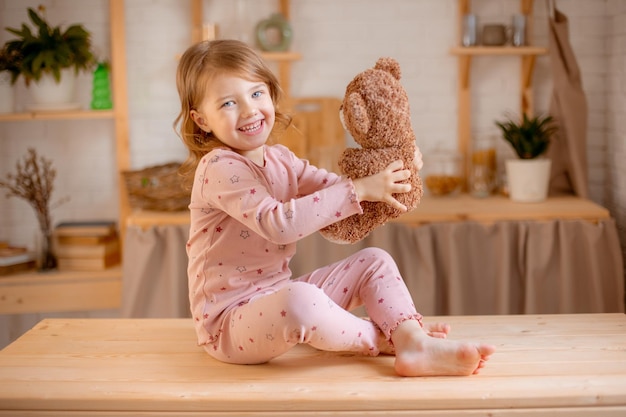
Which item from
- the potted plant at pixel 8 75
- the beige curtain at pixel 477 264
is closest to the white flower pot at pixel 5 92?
the potted plant at pixel 8 75

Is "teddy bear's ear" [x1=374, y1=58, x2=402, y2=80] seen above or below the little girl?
above

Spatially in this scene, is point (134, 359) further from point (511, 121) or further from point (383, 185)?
point (511, 121)

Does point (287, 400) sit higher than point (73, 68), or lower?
lower

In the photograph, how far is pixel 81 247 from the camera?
3383 millimetres

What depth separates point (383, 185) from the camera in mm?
1713

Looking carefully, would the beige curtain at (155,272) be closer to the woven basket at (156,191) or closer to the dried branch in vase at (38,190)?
the woven basket at (156,191)

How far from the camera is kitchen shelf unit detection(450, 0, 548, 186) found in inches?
133

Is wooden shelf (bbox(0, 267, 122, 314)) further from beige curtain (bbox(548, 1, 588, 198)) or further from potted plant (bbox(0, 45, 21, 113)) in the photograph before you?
beige curtain (bbox(548, 1, 588, 198))

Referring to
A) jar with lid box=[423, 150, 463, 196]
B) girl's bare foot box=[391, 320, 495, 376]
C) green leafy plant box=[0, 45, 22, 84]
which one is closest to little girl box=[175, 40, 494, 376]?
girl's bare foot box=[391, 320, 495, 376]

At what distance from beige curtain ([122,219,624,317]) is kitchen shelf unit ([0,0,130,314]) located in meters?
0.24

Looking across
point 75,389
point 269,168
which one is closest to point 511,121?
point 269,168

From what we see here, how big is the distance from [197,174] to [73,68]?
5.65ft

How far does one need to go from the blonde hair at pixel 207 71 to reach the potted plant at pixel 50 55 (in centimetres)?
154

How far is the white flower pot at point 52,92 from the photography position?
3.31 metres
